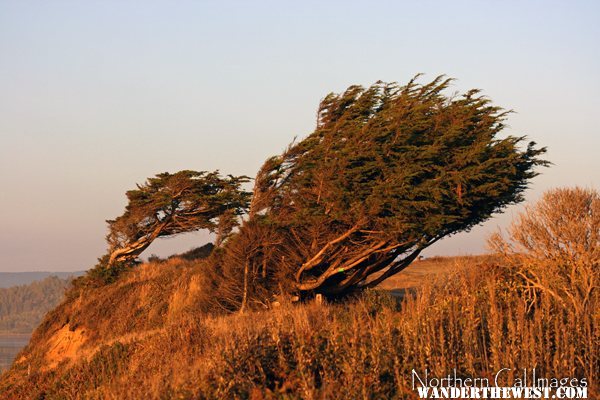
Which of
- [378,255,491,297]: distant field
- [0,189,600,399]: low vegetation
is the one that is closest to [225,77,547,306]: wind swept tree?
[0,189,600,399]: low vegetation

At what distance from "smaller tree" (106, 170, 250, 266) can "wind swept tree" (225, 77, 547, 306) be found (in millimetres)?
8459

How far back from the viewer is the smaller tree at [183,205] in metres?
35.6

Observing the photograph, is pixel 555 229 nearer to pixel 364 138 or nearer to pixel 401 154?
pixel 401 154

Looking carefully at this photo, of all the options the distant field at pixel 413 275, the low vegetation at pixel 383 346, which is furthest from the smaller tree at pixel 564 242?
the distant field at pixel 413 275

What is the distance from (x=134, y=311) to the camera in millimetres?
32219

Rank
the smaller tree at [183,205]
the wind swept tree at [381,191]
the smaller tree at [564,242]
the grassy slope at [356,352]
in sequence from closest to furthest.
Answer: the grassy slope at [356,352] → the smaller tree at [564,242] → the wind swept tree at [381,191] → the smaller tree at [183,205]

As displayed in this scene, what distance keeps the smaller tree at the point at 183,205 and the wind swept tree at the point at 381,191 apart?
8.46 metres

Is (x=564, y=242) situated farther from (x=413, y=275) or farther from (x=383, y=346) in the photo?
(x=413, y=275)

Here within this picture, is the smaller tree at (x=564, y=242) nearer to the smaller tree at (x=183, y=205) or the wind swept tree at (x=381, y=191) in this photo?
the wind swept tree at (x=381, y=191)

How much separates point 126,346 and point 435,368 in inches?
491

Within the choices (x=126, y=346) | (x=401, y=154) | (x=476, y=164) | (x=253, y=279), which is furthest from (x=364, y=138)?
(x=126, y=346)

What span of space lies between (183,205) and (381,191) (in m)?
15.9

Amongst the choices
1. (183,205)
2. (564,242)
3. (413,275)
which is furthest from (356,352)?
(413,275)

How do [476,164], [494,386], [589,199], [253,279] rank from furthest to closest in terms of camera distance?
1. [253,279]
2. [476,164]
3. [589,199]
4. [494,386]
